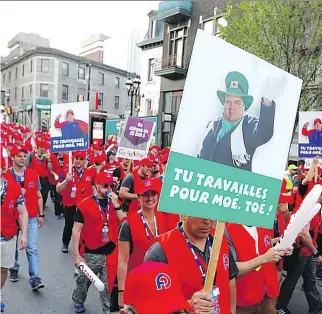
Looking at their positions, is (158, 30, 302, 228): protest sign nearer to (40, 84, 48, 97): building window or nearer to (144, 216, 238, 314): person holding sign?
(144, 216, 238, 314): person holding sign

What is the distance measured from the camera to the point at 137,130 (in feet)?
29.7

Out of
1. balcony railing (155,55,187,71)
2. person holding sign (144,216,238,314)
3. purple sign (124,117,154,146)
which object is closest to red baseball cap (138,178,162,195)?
person holding sign (144,216,238,314)

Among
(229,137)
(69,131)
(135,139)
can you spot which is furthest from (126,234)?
(135,139)

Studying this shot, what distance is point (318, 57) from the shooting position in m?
13.1

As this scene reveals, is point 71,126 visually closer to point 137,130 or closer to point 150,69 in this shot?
point 137,130

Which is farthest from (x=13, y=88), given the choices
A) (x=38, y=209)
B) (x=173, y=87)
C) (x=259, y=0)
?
(x=38, y=209)

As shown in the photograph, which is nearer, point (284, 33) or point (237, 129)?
point (237, 129)

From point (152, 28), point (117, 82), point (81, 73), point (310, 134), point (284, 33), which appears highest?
point (152, 28)

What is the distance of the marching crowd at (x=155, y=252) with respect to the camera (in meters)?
1.93

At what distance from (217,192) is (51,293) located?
4.21 meters

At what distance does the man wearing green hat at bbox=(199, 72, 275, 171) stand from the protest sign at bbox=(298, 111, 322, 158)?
534cm

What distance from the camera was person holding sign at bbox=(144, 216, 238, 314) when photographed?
2.40 meters

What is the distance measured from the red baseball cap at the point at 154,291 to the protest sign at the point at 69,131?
5.48m

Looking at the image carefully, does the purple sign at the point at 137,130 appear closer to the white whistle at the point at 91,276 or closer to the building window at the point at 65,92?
the white whistle at the point at 91,276
